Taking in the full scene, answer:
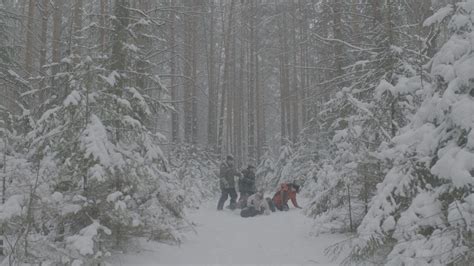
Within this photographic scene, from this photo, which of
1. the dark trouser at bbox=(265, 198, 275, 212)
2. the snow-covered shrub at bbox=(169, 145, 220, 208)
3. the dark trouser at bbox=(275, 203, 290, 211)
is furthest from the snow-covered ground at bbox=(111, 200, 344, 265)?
the snow-covered shrub at bbox=(169, 145, 220, 208)

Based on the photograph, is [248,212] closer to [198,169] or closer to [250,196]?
[250,196]

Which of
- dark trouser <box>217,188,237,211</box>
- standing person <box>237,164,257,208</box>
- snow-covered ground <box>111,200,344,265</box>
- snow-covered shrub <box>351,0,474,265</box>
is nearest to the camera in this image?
snow-covered shrub <box>351,0,474,265</box>

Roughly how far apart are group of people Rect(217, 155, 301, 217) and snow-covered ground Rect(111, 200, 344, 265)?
4.41 ft

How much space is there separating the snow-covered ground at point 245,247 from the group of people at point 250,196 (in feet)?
4.41

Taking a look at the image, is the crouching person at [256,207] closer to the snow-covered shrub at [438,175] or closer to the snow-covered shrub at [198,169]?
the snow-covered shrub at [198,169]

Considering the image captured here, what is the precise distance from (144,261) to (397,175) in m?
3.93

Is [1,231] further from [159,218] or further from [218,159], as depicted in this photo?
[218,159]

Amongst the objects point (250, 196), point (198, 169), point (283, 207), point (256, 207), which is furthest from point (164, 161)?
point (198, 169)

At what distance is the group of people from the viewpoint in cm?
1198

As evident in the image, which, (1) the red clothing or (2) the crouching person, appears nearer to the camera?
(2) the crouching person

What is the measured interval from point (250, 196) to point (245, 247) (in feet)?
15.1

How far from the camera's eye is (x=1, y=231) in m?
5.01

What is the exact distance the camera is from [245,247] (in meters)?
7.72

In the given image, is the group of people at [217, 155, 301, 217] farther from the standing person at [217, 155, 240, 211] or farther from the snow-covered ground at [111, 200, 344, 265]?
the snow-covered ground at [111, 200, 344, 265]
